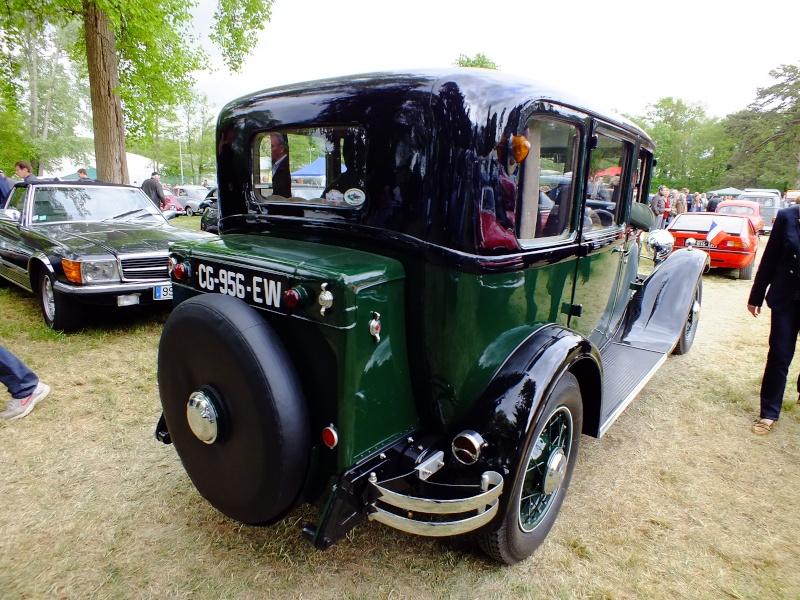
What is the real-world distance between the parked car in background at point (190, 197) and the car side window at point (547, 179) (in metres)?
24.2

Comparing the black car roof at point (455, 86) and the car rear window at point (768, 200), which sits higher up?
the black car roof at point (455, 86)

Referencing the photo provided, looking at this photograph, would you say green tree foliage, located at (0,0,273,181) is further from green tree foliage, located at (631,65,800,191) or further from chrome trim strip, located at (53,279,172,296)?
green tree foliage, located at (631,65,800,191)

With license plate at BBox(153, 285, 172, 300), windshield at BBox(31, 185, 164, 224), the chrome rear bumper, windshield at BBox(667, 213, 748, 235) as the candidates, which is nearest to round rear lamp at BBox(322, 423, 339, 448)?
the chrome rear bumper

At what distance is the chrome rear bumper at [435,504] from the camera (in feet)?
6.08

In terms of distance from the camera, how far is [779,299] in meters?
3.49

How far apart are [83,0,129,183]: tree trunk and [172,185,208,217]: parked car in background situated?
1546 centimetres

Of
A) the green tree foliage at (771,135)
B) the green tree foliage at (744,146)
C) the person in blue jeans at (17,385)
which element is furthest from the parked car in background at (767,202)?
the person in blue jeans at (17,385)

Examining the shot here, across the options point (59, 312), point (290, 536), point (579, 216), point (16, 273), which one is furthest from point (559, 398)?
point (16, 273)

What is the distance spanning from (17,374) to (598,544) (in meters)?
3.81

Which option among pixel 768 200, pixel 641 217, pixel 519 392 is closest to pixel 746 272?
pixel 641 217

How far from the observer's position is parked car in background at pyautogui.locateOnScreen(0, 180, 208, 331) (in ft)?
15.6

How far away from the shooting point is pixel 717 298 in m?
8.20

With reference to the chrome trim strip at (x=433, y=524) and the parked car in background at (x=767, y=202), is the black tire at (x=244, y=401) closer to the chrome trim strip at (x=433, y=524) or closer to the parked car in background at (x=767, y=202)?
the chrome trim strip at (x=433, y=524)

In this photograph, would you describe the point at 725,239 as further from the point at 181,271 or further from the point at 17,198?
the point at 17,198
